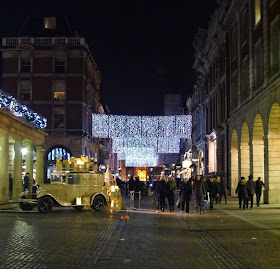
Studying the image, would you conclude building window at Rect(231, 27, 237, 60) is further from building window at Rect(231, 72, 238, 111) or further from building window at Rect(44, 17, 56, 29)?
building window at Rect(44, 17, 56, 29)

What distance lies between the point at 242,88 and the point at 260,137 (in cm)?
504

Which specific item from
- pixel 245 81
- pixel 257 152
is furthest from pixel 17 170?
pixel 245 81

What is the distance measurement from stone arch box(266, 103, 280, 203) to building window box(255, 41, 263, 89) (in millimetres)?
3419

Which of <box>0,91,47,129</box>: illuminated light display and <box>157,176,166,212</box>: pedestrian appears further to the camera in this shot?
<box>0,91,47,129</box>: illuminated light display

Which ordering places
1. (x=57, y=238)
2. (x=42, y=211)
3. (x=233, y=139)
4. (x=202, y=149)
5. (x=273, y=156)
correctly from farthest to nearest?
(x=202, y=149) < (x=233, y=139) < (x=273, y=156) < (x=42, y=211) < (x=57, y=238)

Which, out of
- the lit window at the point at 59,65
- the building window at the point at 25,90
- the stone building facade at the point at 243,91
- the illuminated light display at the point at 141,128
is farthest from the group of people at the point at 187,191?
the building window at the point at 25,90

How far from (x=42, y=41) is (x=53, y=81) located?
5.06m

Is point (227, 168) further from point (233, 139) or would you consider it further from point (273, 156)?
point (273, 156)

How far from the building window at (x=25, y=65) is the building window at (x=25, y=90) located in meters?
1.36

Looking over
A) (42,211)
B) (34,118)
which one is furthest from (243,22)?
(42,211)

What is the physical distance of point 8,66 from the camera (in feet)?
215

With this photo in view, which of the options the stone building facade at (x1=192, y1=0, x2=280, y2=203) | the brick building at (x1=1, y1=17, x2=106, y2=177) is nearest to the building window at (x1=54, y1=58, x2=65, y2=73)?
the brick building at (x1=1, y1=17, x2=106, y2=177)

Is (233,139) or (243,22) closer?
(243,22)

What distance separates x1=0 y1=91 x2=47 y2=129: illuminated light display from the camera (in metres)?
31.4
